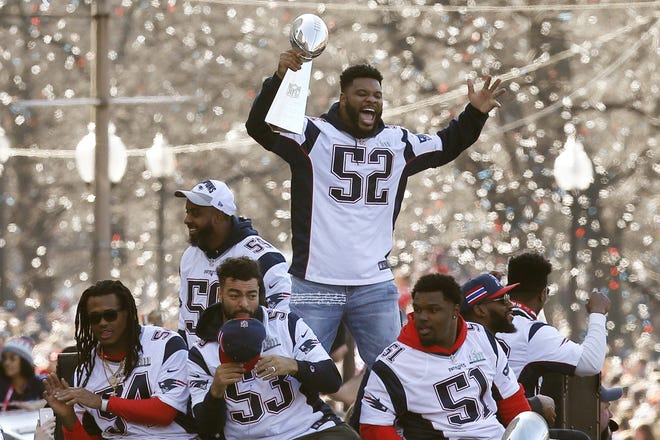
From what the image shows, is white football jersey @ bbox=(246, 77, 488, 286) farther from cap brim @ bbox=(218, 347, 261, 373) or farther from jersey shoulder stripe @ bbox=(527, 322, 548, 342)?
cap brim @ bbox=(218, 347, 261, 373)

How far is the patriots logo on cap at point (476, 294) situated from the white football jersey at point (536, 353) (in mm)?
266

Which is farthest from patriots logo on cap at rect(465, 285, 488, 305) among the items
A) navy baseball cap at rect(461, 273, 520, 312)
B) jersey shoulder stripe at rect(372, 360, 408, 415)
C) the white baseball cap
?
the white baseball cap

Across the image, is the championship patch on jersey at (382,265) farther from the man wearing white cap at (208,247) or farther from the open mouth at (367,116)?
the open mouth at (367,116)

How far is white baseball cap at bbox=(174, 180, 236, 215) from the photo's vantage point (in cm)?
742

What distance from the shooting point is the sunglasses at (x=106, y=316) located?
6801mm

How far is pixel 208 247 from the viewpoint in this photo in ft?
24.4

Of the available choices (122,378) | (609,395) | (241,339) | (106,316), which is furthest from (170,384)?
(609,395)

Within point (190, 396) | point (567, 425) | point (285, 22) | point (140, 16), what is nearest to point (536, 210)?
point (285, 22)

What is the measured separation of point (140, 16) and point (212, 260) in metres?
20.5

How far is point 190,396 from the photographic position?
6668 mm

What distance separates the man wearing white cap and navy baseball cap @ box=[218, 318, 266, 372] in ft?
3.86

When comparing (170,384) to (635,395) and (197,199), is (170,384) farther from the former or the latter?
(635,395)

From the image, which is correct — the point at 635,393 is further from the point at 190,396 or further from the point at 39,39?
the point at 39,39

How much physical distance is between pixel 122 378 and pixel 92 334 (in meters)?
0.28
